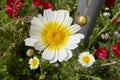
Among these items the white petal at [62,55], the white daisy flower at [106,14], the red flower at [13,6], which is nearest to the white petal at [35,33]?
the white petal at [62,55]

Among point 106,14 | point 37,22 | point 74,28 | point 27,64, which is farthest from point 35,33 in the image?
point 106,14

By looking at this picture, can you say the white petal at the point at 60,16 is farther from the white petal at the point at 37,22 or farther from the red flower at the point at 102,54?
the red flower at the point at 102,54

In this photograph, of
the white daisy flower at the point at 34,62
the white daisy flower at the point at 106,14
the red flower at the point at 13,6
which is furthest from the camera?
the white daisy flower at the point at 106,14

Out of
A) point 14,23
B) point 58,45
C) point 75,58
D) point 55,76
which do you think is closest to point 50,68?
point 55,76

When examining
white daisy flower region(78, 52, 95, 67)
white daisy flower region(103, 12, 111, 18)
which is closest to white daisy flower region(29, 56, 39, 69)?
white daisy flower region(78, 52, 95, 67)

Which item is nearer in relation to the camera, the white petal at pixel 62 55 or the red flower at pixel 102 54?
the white petal at pixel 62 55

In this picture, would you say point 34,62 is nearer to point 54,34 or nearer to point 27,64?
point 27,64
